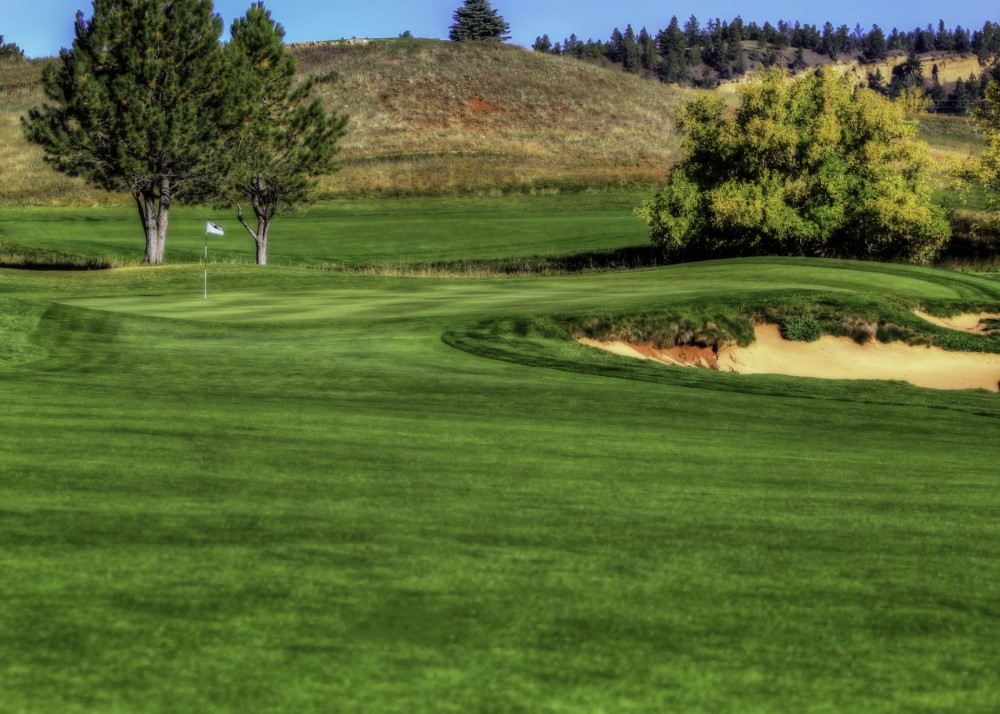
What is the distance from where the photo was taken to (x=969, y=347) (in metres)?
24.2

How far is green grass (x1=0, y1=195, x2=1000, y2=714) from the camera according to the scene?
3.81 meters

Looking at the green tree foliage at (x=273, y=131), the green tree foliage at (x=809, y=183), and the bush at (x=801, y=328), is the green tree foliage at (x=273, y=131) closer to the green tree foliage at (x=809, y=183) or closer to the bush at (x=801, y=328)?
the green tree foliage at (x=809, y=183)

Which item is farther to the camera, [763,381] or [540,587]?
Result: [763,381]

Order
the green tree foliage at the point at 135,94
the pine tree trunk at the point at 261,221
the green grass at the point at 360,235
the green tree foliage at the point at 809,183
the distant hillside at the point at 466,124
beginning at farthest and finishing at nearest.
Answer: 1. the distant hillside at the point at 466,124
2. the green grass at the point at 360,235
3. the pine tree trunk at the point at 261,221
4. the green tree foliage at the point at 809,183
5. the green tree foliage at the point at 135,94

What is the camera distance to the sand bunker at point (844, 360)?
22.5 m

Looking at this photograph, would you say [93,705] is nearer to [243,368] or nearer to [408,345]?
[243,368]

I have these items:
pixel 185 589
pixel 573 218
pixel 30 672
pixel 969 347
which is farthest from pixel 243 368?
pixel 573 218

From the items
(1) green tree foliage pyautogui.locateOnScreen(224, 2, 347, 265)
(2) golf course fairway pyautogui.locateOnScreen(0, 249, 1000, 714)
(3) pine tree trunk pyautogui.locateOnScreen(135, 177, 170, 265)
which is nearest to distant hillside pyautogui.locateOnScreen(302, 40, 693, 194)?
(1) green tree foliage pyautogui.locateOnScreen(224, 2, 347, 265)

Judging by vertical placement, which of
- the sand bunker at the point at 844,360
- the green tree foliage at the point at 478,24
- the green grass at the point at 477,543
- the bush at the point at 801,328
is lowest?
the sand bunker at the point at 844,360

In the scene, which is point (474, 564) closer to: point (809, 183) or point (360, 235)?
point (809, 183)

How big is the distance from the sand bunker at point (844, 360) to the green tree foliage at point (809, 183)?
89.0ft

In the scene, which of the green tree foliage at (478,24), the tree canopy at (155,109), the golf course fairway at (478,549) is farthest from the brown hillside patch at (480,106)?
the golf course fairway at (478,549)

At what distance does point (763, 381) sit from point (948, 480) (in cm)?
755

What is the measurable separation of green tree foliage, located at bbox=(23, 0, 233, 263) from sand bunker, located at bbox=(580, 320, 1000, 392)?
3075 centimetres
